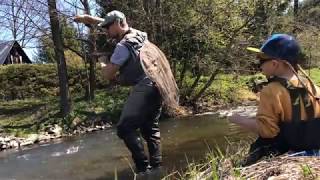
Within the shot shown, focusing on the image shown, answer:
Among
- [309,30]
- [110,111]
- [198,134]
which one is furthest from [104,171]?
[309,30]

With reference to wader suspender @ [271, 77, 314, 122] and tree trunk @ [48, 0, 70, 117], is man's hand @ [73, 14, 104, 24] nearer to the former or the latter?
wader suspender @ [271, 77, 314, 122]

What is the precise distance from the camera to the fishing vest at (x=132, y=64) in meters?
6.61

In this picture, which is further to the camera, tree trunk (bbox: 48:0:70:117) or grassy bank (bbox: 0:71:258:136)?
tree trunk (bbox: 48:0:70:117)

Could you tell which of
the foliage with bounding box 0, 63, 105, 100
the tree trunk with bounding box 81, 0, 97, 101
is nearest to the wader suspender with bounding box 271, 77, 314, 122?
the tree trunk with bounding box 81, 0, 97, 101

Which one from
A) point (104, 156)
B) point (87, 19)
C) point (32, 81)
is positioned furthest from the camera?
point (32, 81)

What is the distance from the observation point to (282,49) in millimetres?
4141

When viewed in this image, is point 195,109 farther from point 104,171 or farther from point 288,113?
point 288,113

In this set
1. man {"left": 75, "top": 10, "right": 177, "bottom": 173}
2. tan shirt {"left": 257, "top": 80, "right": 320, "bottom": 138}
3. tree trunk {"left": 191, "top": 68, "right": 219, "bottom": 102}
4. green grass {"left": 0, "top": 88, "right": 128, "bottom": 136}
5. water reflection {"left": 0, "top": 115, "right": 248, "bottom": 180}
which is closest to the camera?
tan shirt {"left": 257, "top": 80, "right": 320, "bottom": 138}

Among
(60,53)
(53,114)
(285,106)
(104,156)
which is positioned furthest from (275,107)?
(60,53)

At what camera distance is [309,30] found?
68.2 feet

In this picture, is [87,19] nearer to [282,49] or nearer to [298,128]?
[282,49]

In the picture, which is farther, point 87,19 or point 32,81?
point 32,81

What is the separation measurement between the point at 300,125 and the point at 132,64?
9.78ft

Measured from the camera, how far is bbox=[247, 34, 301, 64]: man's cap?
13.6 feet
